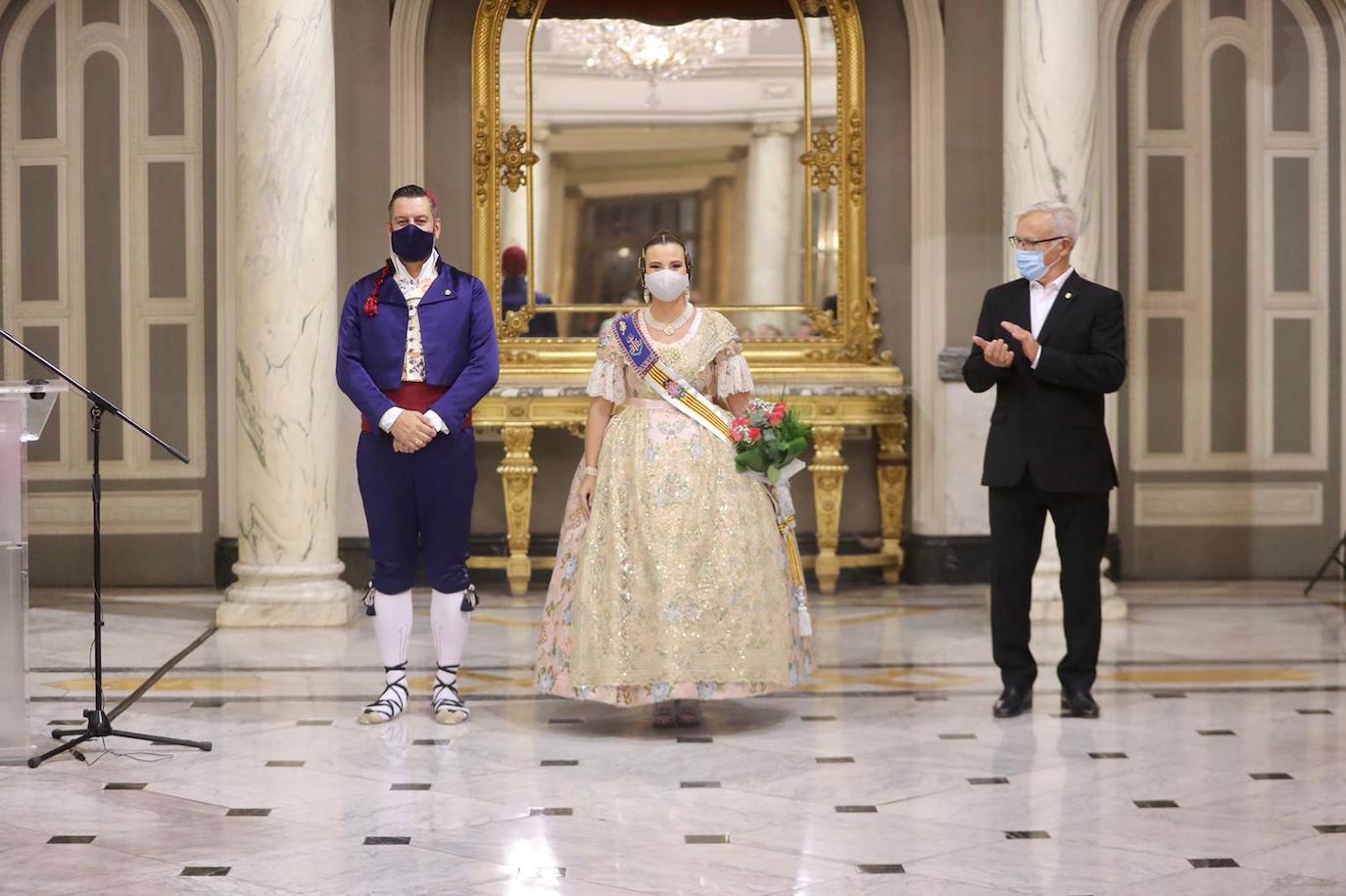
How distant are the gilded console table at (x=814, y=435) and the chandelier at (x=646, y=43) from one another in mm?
1695

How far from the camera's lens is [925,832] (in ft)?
13.6

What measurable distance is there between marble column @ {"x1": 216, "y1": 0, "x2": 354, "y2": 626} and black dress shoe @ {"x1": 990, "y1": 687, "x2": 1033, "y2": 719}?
317cm

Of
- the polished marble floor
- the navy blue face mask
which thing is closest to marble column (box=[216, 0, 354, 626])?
the polished marble floor

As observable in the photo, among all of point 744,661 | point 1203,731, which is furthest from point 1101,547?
point 744,661

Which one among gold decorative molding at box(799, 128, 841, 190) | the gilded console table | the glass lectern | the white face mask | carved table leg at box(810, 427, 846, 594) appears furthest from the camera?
gold decorative molding at box(799, 128, 841, 190)

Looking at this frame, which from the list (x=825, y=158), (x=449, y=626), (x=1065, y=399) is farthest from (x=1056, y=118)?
(x=449, y=626)

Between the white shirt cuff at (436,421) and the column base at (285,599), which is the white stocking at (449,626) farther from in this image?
the column base at (285,599)

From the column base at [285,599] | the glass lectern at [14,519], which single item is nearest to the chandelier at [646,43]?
the column base at [285,599]

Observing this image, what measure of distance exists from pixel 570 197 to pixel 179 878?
5.82 meters

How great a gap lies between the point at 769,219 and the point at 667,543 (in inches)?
166

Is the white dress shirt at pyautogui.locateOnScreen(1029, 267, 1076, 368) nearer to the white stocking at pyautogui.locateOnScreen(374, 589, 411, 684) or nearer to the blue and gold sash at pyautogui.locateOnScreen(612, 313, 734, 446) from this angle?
the blue and gold sash at pyautogui.locateOnScreen(612, 313, 734, 446)

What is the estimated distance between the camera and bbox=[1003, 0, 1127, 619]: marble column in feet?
24.8

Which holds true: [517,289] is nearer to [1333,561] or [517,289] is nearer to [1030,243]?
[1030,243]

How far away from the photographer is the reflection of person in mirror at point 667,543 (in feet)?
17.0
